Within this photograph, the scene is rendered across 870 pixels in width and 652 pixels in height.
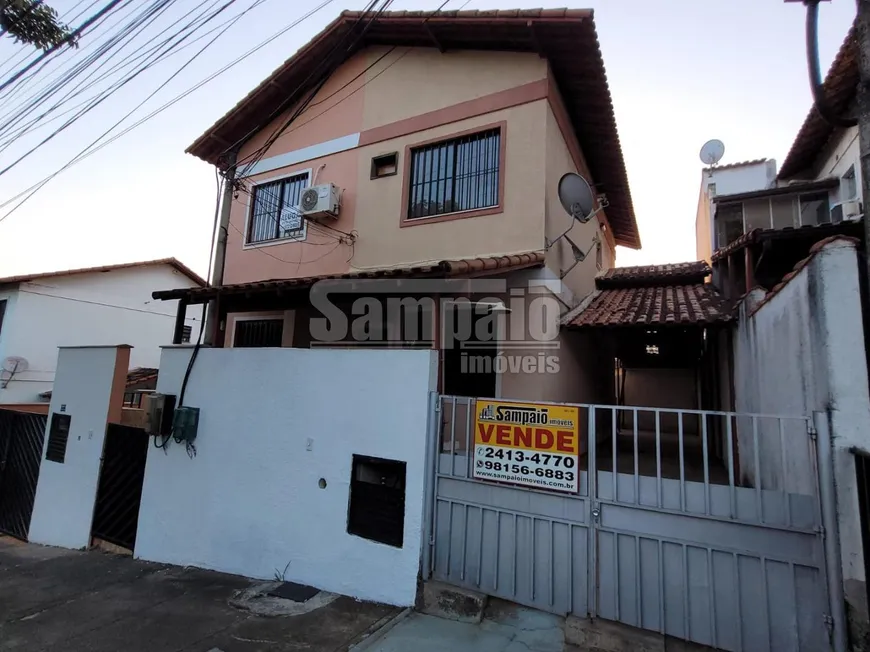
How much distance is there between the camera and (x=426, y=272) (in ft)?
18.2

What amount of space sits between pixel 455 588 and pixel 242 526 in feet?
10.6

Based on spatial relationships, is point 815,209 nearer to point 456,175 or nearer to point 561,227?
point 561,227

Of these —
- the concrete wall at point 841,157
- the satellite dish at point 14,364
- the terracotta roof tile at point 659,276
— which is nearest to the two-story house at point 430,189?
the terracotta roof tile at point 659,276

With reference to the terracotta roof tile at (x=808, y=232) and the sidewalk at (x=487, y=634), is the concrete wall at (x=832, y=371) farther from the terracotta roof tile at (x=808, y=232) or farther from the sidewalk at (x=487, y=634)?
the sidewalk at (x=487, y=634)

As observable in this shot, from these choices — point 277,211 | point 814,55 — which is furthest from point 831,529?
point 277,211

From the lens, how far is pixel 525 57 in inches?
306

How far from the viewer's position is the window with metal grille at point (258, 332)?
9.74 metres

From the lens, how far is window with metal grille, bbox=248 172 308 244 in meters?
10.1

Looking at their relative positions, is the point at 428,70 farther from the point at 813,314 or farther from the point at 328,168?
the point at 813,314

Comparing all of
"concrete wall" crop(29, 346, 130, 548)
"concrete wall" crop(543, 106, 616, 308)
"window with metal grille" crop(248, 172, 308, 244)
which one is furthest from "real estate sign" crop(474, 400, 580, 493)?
"concrete wall" crop(29, 346, 130, 548)

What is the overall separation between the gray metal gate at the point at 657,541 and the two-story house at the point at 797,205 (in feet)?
8.55

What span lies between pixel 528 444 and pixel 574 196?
4.76 m

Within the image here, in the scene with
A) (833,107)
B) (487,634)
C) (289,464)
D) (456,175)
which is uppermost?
(456,175)

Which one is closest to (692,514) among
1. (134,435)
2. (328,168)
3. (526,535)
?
(526,535)
